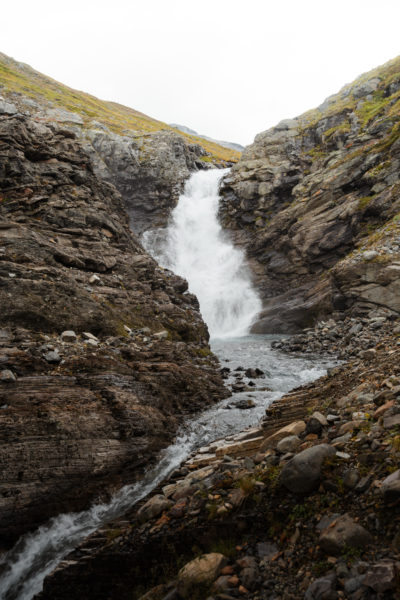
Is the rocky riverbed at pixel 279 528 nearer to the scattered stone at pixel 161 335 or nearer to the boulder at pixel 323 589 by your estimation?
the boulder at pixel 323 589

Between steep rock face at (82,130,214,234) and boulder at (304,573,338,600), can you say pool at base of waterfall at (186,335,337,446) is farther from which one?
steep rock face at (82,130,214,234)

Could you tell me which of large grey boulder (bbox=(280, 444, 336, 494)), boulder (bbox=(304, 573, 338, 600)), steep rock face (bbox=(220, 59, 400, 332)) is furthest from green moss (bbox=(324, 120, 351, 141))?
boulder (bbox=(304, 573, 338, 600))

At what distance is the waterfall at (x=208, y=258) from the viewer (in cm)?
3553

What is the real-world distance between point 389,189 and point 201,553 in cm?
3097

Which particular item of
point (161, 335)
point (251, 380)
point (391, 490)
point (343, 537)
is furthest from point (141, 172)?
point (343, 537)

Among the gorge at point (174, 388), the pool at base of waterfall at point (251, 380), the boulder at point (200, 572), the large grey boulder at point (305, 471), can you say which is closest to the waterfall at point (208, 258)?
the gorge at point (174, 388)

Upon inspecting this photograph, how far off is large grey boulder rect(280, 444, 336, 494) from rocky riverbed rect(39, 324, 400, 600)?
1 cm

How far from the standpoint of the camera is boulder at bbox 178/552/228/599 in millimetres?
3959

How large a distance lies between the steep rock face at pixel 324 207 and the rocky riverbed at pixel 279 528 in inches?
709

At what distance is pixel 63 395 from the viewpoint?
27.7ft

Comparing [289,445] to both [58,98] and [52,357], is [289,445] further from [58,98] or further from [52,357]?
[58,98]

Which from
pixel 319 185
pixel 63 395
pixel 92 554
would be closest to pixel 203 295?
pixel 319 185

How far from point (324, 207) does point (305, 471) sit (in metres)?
33.6

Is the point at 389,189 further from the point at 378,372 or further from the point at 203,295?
the point at 378,372
